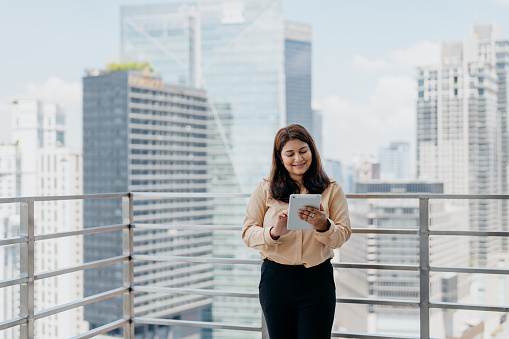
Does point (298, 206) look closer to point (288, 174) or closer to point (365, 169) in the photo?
point (288, 174)

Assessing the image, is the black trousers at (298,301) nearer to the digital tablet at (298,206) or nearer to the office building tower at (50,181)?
the digital tablet at (298,206)

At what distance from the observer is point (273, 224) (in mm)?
1896

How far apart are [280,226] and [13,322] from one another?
4.05ft

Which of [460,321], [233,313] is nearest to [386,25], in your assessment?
[460,321]

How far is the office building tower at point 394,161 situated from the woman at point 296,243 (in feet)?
175

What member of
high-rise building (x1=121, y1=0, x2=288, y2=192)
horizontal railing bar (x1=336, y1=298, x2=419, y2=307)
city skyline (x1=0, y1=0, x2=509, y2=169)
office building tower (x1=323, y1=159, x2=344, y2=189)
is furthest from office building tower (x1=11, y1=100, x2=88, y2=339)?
horizontal railing bar (x1=336, y1=298, x2=419, y2=307)

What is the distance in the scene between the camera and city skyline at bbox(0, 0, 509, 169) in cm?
5575

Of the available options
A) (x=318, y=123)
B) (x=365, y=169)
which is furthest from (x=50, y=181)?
(x=365, y=169)

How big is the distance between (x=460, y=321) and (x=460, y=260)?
5698 millimetres

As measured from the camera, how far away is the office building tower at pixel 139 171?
54281mm

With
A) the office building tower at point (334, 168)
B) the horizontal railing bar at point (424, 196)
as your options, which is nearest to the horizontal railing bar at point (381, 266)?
the horizontal railing bar at point (424, 196)

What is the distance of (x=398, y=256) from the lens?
51.7 metres

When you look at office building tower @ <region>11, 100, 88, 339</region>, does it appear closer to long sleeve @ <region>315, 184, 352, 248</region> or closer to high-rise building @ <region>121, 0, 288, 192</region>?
high-rise building @ <region>121, 0, 288, 192</region>

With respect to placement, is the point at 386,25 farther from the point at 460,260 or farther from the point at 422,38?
the point at 460,260
